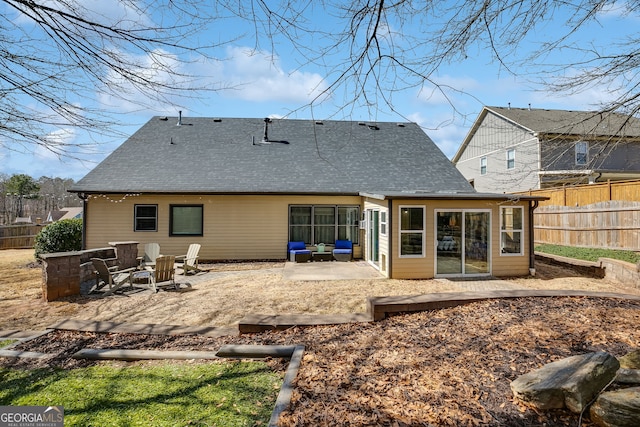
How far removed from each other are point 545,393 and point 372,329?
2.14 metres

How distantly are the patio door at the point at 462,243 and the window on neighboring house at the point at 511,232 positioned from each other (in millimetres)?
498

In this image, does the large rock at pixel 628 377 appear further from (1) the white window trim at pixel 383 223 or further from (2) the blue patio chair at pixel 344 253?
(2) the blue patio chair at pixel 344 253

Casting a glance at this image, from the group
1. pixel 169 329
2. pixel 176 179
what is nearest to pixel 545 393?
pixel 169 329

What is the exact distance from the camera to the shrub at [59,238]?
11.9 meters

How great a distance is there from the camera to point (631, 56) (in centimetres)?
377

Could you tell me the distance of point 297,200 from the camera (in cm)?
1343

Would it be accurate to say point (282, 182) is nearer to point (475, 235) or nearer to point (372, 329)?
point (475, 235)

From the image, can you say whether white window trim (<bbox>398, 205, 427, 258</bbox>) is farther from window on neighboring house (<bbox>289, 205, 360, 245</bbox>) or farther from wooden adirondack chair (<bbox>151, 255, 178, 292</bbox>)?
wooden adirondack chair (<bbox>151, 255, 178, 292</bbox>)

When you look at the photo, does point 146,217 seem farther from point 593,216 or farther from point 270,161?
point 593,216

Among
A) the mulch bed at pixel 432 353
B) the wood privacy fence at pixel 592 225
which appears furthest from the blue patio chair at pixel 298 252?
the wood privacy fence at pixel 592 225

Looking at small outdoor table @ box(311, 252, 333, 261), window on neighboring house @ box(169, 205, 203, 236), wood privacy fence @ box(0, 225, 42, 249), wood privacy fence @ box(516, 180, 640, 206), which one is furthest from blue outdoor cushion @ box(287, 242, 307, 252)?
wood privacy fence @ box(0, 225, 42, 249)

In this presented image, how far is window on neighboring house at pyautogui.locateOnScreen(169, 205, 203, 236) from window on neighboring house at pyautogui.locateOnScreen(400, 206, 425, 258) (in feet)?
25.7

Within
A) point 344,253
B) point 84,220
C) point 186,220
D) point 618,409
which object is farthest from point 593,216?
point 84,220

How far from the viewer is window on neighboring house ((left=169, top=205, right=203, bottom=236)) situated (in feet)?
43.1
